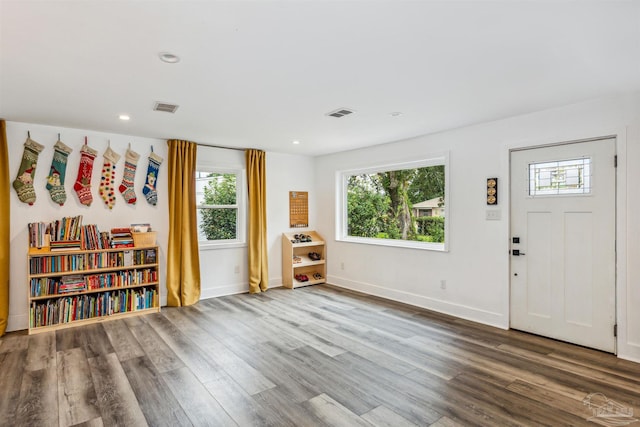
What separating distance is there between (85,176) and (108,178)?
0.25 meters

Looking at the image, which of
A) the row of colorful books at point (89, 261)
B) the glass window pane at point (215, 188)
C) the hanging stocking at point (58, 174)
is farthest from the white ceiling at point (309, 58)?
the glass window pane at point (215, 188)

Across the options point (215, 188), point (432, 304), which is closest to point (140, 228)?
point (215, 188)

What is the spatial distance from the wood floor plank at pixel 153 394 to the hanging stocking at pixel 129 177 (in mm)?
2315

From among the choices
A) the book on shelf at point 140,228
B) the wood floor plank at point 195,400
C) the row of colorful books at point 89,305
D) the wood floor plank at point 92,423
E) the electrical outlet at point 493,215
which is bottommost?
the wood floor plank at point 92,423

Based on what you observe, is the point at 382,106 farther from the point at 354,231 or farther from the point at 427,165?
the point at 354,231

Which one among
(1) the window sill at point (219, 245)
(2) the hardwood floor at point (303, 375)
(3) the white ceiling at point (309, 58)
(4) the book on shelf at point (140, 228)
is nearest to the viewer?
(3) the white ceiling at point (309, 58)

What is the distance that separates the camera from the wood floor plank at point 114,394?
2304 mm

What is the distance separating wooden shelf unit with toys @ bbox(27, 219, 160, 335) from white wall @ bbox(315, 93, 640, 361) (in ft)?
10.1

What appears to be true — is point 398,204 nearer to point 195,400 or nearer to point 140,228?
point 140,228

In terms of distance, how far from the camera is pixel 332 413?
235cm

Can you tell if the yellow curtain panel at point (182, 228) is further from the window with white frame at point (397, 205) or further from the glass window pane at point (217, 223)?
the window with white frame at point (397, 205)

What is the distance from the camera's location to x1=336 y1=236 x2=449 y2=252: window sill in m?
4.75

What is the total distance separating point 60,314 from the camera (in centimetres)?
408

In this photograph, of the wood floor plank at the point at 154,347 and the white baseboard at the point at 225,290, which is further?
the white baseboard at the point at 225,290
